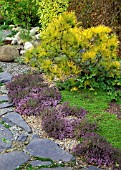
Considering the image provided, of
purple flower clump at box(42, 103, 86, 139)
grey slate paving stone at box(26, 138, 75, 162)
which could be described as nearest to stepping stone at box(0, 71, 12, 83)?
purple flower clump at box(42, 103, 86, 139)

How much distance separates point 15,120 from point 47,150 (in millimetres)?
758

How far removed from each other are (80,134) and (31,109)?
85 centimetres

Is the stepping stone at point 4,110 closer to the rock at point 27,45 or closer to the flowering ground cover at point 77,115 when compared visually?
the flowering ground cover at point 77,115

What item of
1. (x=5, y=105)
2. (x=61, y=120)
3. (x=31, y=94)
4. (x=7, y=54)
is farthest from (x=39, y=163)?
(x=7, y=54)

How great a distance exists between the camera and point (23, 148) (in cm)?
343

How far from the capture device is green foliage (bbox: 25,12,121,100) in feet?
14.9

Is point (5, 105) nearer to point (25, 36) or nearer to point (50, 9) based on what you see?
point (50, 9)

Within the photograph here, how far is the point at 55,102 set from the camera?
435cm

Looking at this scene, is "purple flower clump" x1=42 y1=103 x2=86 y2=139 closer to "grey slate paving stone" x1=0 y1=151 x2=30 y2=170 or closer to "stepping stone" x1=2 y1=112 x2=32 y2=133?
"stepping stone" x1=2 y1=112 x2=32 y2=133

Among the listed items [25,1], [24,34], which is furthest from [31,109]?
[25,1]

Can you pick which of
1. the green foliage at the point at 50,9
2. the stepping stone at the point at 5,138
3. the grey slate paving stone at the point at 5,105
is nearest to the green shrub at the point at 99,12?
the green foliage at the point at 50,9

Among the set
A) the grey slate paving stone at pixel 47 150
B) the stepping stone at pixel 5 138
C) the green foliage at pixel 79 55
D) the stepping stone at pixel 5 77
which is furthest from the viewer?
the stepping stone at pixel 5 77

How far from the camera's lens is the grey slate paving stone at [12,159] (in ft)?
10.2

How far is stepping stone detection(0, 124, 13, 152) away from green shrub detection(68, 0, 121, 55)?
10.8 feet
